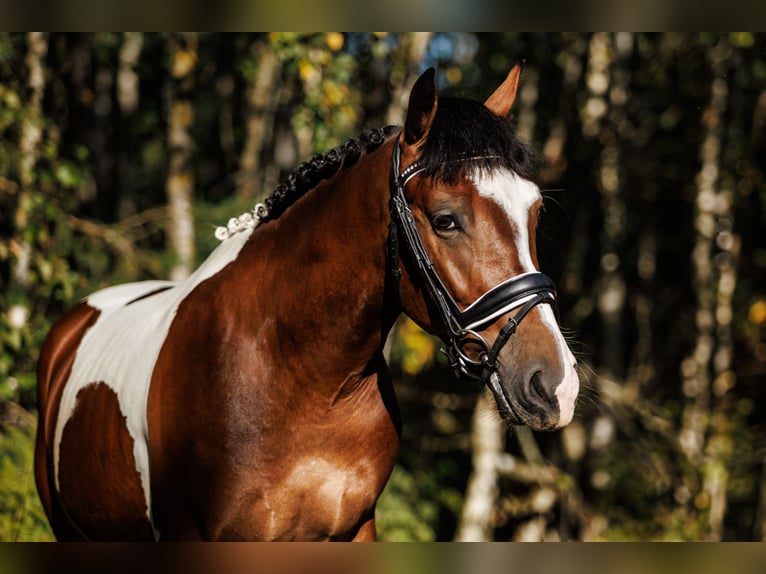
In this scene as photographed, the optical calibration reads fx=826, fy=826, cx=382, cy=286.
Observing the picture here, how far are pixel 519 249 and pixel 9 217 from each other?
16.9ft

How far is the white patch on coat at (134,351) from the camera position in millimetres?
3076

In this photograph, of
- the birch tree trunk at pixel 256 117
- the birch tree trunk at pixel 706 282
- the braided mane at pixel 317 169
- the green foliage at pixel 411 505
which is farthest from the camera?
the birch tree trunk at pixel 256 117

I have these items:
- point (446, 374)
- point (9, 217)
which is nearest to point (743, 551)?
point (9, 217)

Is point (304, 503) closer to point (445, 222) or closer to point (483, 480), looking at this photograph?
point (445, 222)

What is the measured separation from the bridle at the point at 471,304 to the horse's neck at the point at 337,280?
3.4 inches

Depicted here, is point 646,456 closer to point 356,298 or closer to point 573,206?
point 573,206

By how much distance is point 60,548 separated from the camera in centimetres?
206

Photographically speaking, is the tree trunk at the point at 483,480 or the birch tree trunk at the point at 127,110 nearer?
the tree trunk at the point at 483,480

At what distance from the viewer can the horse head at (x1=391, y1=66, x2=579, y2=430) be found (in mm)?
2283

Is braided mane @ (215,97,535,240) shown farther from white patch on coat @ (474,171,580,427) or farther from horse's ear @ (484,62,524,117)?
horse's ear @ (484,62,524,117)

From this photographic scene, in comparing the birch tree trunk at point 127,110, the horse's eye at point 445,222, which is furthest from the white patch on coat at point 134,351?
the birch tree trunk at point 127,110

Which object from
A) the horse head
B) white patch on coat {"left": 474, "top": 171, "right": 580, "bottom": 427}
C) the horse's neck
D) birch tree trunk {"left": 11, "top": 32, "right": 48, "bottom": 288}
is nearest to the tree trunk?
birch tree trunk {"left": 11, "top": 32, "right": 48, "bottom": 288}

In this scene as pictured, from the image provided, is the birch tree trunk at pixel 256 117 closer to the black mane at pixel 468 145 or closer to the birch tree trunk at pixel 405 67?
the birch tree trunk at pixel 405 67

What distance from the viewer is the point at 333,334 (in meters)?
2.73
